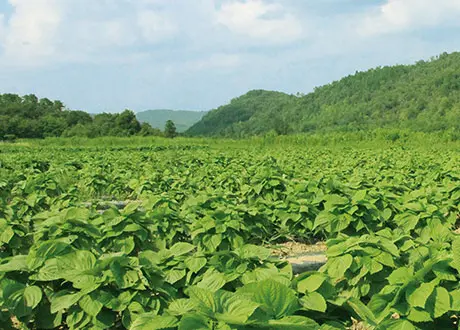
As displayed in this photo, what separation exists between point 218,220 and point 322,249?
1953 millimetres

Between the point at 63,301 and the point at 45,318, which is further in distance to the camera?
the point at 45,318

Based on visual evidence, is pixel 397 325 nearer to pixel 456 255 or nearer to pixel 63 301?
pixel 456 255

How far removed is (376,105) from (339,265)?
3002 inches

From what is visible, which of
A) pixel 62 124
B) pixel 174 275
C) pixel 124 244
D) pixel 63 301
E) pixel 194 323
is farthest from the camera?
pixel 62 124

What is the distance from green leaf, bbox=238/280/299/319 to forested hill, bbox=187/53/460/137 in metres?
49.1

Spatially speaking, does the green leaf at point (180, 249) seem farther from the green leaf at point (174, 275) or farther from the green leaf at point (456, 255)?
the green leaf at point (456, 255)

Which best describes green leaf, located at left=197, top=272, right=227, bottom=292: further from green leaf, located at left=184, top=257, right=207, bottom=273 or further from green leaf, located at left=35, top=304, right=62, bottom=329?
green leaf, located at left=35, top=304, right=62, bottom=329

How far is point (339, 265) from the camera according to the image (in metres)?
2.91

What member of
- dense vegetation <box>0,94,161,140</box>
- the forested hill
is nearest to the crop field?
dense vegetation <box>0,94,161,140</box>

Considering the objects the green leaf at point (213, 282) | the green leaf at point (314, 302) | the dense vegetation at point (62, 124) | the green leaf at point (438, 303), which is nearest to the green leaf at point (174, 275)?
the green leaf at point (213, 282)

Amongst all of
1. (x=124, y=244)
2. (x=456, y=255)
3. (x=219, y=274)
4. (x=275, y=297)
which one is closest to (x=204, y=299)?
(x=275, y=297)

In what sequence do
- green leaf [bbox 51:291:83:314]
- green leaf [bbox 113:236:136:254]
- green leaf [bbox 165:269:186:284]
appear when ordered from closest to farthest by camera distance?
green leaf [bbox 51:291:83:314], green leaf [bbox 165:269:186:284], green leaf [bbox 113:236:136:254]

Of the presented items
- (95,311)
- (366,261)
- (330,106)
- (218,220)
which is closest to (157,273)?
(95,311)

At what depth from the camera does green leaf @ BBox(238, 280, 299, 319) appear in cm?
181
